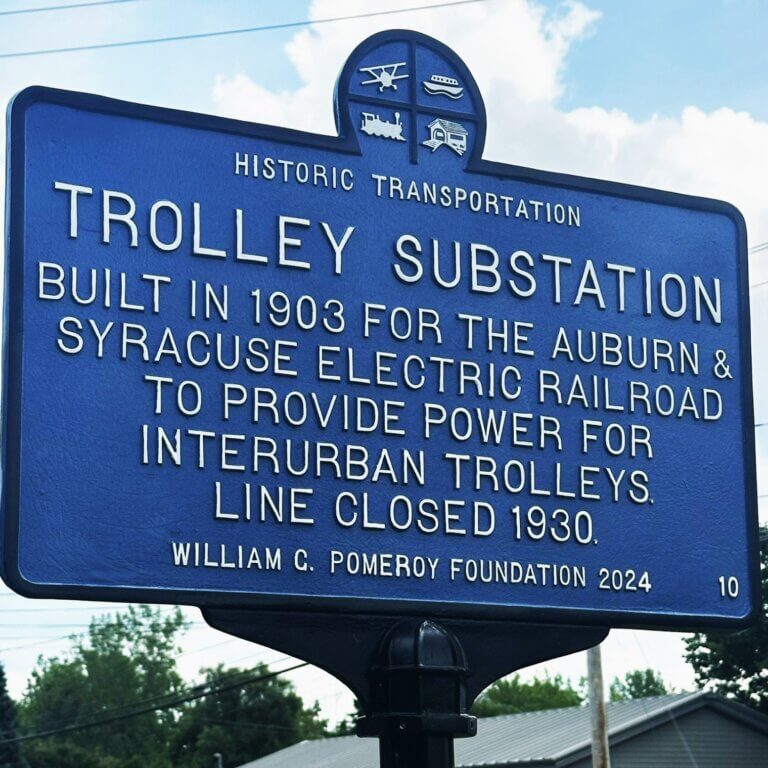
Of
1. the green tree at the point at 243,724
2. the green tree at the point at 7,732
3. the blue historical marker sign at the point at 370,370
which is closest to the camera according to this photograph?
the blue historical marker sign at the point at 370,370

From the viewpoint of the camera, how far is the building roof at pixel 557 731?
93.3 ft

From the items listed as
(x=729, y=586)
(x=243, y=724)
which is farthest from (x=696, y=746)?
(x=243, y=724)

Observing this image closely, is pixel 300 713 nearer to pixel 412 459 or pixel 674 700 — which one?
pixel 674 700

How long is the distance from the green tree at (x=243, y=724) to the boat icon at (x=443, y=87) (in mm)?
54635

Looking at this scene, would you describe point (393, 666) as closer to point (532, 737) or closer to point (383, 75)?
point (383, 75)

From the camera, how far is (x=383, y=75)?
7445 millimetres

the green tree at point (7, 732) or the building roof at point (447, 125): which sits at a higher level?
the building roof at point (447, 125)

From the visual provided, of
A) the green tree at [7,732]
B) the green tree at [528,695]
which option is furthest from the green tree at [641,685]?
the green tree at [7,732]

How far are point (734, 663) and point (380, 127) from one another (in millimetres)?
30943

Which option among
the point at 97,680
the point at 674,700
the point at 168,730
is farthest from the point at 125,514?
the point at 97,680

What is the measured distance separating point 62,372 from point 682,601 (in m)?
2.93

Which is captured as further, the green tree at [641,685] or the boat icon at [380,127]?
the green tree at [641,685]

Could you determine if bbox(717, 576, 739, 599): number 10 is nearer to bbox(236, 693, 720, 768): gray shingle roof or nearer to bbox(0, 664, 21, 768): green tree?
bbox(236, 693, 720, 768): gray shingle roof

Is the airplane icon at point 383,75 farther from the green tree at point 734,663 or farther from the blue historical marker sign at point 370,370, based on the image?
the green tree at point 734,663
